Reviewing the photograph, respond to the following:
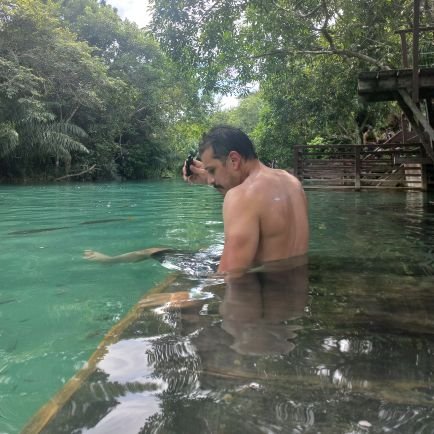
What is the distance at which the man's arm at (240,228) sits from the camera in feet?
8.64

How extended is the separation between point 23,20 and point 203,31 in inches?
463

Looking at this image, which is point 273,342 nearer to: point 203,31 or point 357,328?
point 357,328

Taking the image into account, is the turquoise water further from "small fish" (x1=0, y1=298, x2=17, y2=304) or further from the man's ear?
the man's ear

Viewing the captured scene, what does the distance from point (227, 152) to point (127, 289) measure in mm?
1149

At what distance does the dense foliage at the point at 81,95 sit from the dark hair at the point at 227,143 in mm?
10640

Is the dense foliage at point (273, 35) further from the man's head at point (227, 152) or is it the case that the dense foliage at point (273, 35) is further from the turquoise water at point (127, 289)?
the man's head at point (227, 152)

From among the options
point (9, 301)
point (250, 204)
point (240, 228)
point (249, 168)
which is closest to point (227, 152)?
point (249, 168)

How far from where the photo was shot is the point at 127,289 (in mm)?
3053

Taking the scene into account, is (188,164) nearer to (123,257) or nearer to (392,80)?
(123,257)

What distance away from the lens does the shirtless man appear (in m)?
2.65

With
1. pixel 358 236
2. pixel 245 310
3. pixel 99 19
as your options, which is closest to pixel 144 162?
pixel 99 19

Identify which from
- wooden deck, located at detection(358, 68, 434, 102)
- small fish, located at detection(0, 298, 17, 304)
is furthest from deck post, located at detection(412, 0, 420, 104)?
small fish, located at detection(0, 298, 17, 304)

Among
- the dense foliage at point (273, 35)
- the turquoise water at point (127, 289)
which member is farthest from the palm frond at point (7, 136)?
the turquoise water at point (127, 289)

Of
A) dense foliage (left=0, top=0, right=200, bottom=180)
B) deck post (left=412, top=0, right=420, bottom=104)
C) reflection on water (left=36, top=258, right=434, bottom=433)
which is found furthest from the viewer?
dense foliage (left=0, top=0, right=200, bottom=180)
